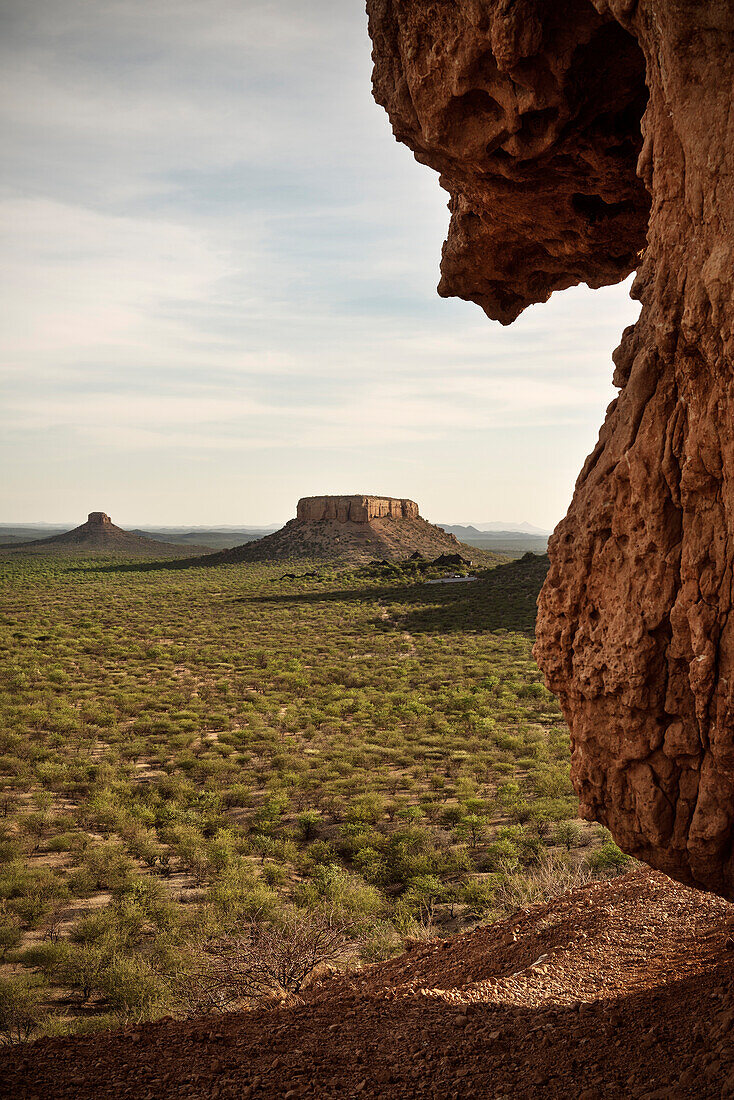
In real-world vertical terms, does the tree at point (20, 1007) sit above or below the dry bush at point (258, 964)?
below

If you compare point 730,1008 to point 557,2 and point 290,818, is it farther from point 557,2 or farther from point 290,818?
point 290,818

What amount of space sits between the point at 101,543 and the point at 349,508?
185ft

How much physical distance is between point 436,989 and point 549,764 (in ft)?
33.0

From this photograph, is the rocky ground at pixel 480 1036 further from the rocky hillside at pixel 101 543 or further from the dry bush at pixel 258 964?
the rocky hillside at pixel 101 543

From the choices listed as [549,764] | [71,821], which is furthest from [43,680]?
[549,764]

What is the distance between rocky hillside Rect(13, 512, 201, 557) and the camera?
123m

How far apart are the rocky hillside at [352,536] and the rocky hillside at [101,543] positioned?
112ft

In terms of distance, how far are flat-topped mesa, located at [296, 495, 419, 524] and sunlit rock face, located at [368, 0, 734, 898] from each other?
89.0 metres

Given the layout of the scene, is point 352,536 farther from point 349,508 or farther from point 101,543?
point 101,543

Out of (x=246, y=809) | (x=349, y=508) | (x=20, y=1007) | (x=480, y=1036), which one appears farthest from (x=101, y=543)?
(x=480, y=1036)

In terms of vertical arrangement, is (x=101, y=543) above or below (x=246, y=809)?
above

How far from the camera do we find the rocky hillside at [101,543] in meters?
123

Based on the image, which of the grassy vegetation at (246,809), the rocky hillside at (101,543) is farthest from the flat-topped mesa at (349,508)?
the grassy vegetation at (246,809)

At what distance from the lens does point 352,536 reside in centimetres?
9206
